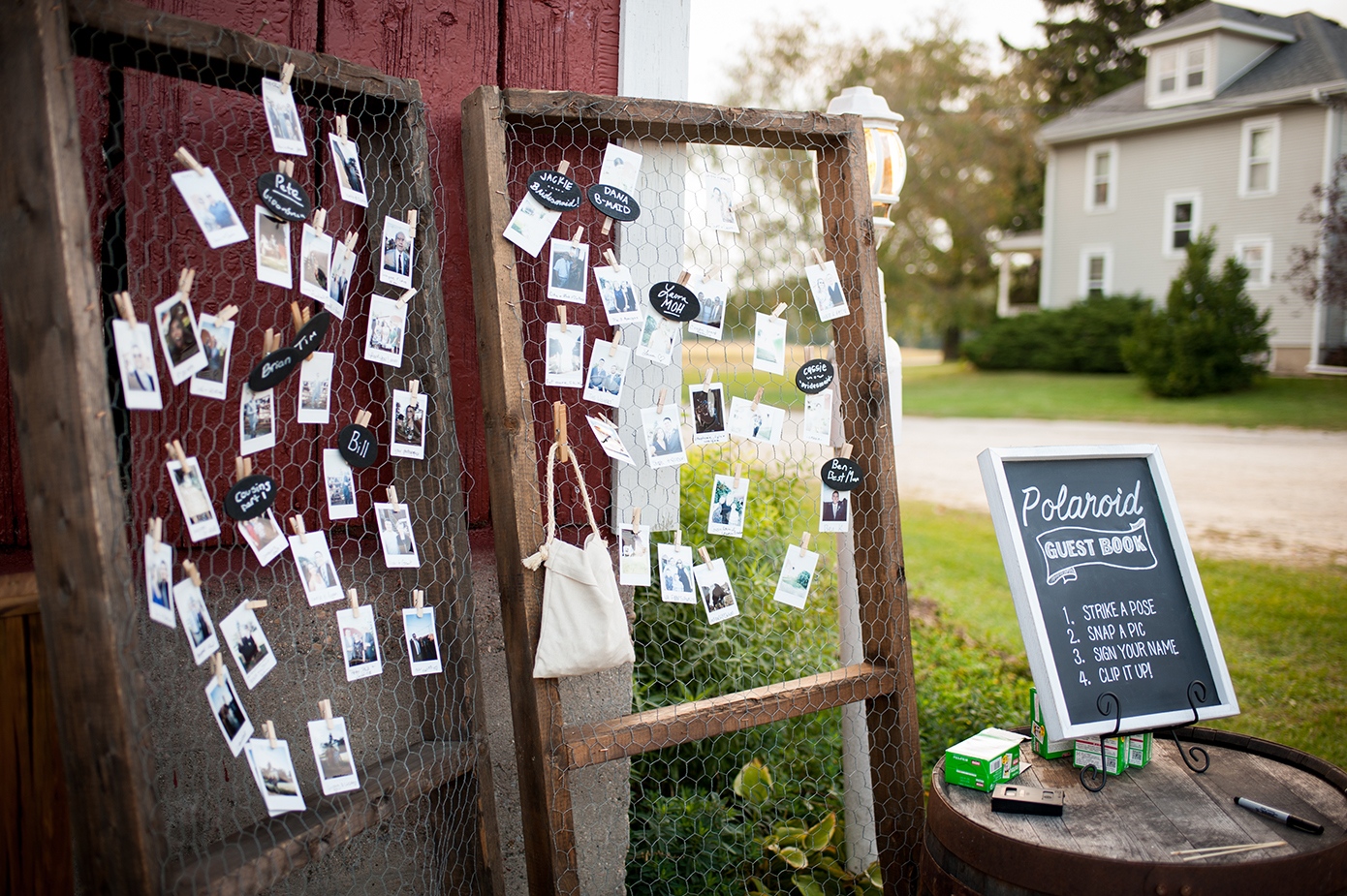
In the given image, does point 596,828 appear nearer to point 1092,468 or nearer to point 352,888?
point 352,888

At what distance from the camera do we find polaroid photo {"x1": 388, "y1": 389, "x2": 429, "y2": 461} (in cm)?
195

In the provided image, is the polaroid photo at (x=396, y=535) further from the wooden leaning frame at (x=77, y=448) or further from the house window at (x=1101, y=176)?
the house window at (x=1101, y=176)

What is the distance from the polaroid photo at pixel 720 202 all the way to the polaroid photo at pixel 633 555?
2.56 ft

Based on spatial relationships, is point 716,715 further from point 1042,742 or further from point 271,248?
point 271,248

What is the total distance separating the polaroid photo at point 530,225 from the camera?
6.38ft

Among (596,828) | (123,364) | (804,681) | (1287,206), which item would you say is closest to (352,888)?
(596,828)

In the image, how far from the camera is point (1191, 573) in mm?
2047

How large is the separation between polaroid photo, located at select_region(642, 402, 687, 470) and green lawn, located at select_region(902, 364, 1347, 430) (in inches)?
515

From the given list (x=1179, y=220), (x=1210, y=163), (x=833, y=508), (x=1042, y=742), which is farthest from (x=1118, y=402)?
(x=1042, y=742)

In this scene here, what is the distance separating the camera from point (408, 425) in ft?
6.46

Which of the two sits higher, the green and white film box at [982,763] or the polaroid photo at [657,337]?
the polaroid photo at [657,337]

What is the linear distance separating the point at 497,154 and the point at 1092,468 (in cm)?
153

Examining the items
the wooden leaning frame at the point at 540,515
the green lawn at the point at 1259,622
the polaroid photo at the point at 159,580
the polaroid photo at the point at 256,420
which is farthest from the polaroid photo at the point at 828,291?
the green lawn at the point at 1259,622

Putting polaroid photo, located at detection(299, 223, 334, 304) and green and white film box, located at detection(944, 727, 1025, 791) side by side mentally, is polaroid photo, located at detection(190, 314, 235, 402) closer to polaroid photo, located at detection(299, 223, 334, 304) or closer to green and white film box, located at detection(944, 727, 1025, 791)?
polaroid photo, located at detection(299, 223, 334, 304)
